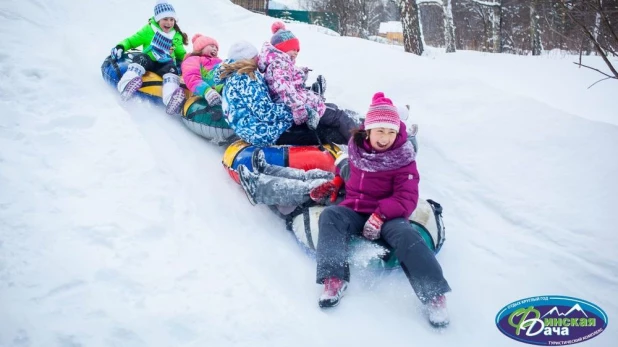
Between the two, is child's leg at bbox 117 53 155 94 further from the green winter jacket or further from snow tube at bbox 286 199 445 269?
snow tube at bbox 286 199 445 269

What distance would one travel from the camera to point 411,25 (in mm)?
7066

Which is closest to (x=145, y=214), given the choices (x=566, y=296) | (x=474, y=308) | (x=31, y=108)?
(x=31, y=108)

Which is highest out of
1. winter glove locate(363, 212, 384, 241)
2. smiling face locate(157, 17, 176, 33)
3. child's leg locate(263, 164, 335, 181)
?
smiling face locate(157, 17, 176, 33)

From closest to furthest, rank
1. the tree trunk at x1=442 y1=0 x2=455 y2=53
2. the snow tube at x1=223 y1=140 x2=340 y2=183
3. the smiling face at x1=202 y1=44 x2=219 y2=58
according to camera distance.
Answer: the snow tube at x1=223 y1=140 x2=340 y2=183, the smiling face at x1=202 y1=44 x2=219 y2=58, the tree trunk at x1=442 y1=0 x2=455 y2=53

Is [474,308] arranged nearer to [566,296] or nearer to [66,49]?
[566,296]

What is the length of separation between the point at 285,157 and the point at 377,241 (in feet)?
3.64

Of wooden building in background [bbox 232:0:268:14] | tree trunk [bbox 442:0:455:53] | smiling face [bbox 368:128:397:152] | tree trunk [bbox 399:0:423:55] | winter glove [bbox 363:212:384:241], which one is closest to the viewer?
winter glove [bbox 363:212:384:241]

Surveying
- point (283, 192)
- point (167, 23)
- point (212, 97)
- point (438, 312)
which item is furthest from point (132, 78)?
point (438, 312)

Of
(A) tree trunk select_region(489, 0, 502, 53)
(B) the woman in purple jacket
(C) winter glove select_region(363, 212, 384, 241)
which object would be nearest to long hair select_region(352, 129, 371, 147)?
(B) the woman in purple jacket

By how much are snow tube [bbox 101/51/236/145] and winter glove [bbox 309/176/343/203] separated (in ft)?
4.42

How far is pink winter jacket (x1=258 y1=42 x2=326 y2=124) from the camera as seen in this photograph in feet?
10.0

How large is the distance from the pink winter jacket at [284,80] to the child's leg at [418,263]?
1.39 meters

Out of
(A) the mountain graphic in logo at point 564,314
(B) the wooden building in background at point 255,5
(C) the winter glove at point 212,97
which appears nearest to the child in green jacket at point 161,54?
(C) the winter glove at point 212,97

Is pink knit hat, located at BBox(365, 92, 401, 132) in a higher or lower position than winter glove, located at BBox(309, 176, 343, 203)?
higher
